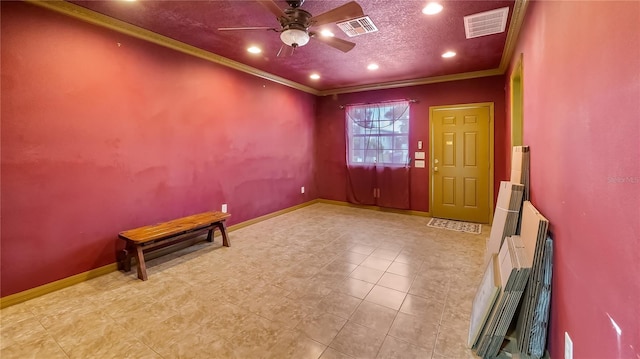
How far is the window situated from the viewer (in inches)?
208

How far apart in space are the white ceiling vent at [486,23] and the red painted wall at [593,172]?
3.25ft

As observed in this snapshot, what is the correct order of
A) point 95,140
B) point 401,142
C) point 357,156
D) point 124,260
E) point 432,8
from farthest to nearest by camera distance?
1. point 357,156
2. point 401,142
3. point 124,260
4. point 95,140
5. point 432,8

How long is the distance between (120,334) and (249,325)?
2.92 ft

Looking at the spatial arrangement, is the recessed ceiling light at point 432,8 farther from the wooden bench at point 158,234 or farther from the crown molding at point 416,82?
the wooden bench at point 158,234

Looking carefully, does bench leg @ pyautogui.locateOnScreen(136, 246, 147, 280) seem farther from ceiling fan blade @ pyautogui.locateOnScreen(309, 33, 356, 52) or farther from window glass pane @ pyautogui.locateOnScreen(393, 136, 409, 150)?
window glass pane @ pyautogui.locateOnScreen(393, 136, 409, 150)

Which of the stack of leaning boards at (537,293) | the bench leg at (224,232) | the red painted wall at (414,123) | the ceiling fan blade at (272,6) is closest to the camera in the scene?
the stack of leaning boards at (537,293)

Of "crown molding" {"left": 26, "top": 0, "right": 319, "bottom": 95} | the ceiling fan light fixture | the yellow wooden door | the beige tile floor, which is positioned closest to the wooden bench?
the beige tile floor

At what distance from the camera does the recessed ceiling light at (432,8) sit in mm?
2486

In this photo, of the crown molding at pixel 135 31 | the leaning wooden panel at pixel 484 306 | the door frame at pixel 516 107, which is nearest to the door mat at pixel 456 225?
the door frame at pixel 516 107

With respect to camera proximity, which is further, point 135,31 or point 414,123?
point 414,123

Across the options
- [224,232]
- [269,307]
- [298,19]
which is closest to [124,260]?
[224,232]

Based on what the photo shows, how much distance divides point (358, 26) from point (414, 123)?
271 cm

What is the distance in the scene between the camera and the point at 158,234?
9.42 ft

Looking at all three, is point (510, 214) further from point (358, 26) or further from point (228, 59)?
point (228, 59)
